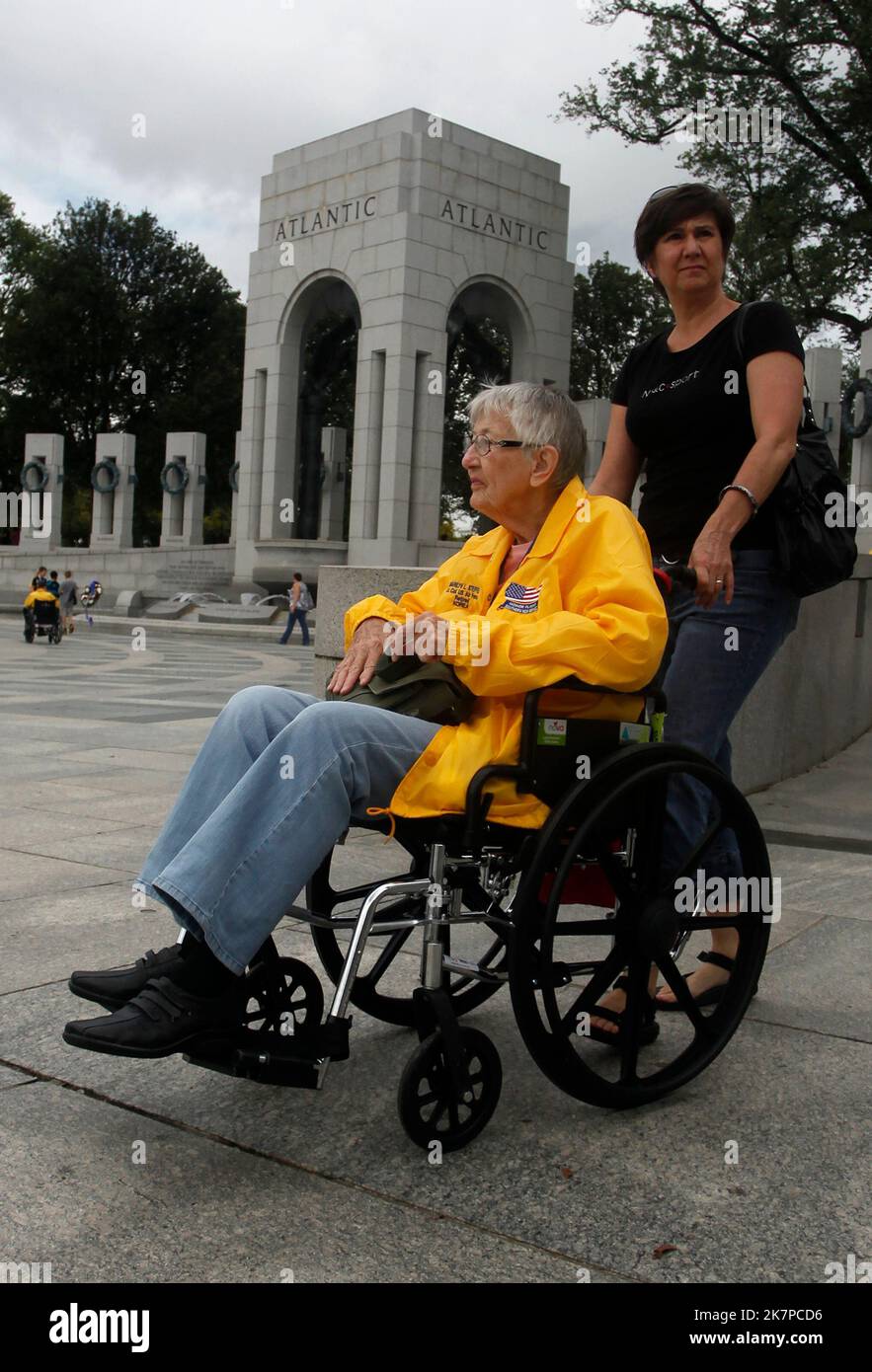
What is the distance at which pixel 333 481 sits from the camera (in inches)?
1531

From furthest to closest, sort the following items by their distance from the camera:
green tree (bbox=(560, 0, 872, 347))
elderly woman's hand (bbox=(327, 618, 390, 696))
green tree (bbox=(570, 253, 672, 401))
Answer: green tree (bbox=(570, 253, 672, 401))
green tree (bbox=(560, 0, 872, 347))
elderly woman's hand (bbox=(327, 618, 390, 696))

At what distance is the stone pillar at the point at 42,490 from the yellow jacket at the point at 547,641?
43421mm

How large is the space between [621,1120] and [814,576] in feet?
4.45

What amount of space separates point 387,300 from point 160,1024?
31.1 metres

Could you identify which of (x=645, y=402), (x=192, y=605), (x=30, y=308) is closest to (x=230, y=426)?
(x=30, y=308)

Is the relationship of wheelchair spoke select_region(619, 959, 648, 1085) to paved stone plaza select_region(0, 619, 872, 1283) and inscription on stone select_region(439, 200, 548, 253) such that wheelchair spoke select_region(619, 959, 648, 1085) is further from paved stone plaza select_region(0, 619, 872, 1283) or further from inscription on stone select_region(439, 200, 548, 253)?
inscription on stone select_region(439, 200, 548, 253)

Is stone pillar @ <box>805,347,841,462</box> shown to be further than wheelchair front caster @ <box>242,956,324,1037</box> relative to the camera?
Yes

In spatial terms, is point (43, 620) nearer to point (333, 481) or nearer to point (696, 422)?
point (333, 481)

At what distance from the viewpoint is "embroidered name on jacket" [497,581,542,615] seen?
273 centimetres

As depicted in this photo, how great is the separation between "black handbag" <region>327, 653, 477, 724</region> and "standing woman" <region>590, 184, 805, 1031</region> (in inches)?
22.9

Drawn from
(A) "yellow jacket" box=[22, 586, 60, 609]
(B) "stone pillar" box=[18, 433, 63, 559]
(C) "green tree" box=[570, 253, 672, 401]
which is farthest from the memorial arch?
(C) "green tree" box=[570, 253, 672, 401]

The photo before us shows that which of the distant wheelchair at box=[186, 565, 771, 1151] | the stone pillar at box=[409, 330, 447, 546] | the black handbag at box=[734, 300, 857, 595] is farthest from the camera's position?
the stone pillar at box=[409, 330, 447, 546]
